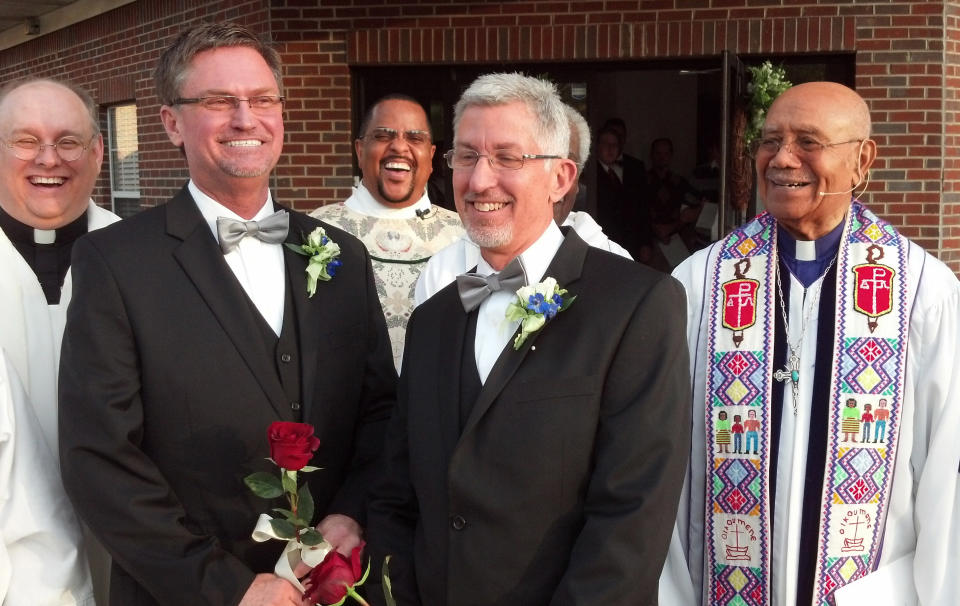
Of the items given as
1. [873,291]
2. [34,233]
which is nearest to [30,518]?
[34,233]

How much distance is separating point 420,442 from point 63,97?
1.86 meters

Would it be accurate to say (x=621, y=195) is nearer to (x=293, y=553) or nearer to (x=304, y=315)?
(x=304, y=315)

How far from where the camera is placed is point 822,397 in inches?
123

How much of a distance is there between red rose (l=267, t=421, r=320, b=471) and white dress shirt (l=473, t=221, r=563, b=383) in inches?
17.7

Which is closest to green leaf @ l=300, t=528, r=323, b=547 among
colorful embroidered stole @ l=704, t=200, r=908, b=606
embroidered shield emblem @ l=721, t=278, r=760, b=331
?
colorful embroidered stole @ l=704, t=200, r=908, b=606

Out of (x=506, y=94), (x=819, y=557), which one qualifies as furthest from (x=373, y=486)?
(x=819, y=557)

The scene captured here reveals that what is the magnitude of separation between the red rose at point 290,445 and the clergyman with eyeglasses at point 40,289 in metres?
0.81

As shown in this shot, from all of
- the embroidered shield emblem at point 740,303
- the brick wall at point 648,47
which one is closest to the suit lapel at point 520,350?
the embroidered shield emblem at point 740,303

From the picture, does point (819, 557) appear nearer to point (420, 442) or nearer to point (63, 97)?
point (420, 442)

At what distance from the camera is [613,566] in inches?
89.3

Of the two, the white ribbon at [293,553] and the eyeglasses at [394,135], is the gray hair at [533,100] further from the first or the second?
the eyeglasses at [394,135]

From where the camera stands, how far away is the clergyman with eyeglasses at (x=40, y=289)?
2748 mm

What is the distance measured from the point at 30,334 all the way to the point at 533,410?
169 cm

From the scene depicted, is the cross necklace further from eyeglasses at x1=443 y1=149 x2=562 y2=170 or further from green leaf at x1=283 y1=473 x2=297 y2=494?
green leaf at x1=283 y1=473 x2=297 y2=494
